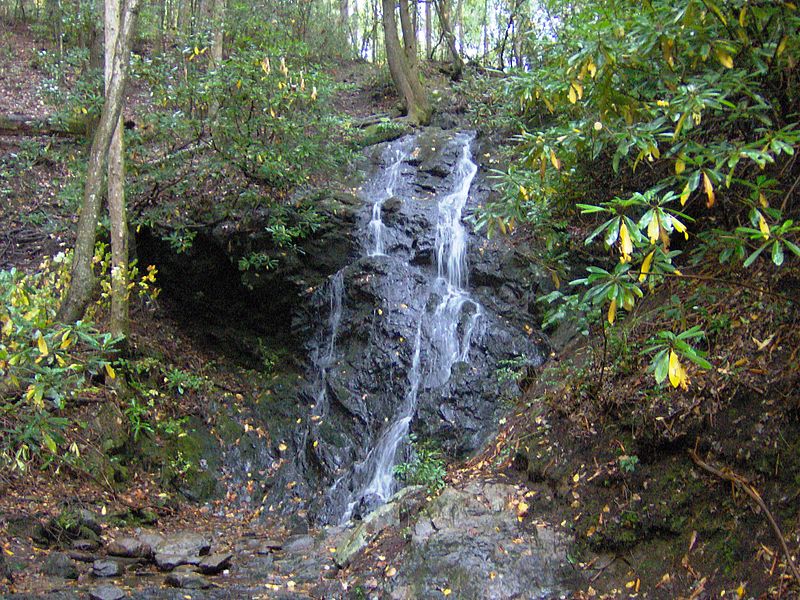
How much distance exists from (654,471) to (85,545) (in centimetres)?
543

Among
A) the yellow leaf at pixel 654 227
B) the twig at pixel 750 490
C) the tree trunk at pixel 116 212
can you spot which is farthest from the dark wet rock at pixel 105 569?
the yellow leaf at pixel 654 227

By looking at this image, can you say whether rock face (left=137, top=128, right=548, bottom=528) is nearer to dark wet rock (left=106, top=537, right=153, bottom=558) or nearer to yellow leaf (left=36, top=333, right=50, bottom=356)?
dark wet rock (left=106, top=537, right=153, bottom=558)

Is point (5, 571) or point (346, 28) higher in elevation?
point (346, 28)

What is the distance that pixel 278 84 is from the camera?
31.8 ft

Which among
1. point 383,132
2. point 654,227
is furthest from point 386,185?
point 654,227

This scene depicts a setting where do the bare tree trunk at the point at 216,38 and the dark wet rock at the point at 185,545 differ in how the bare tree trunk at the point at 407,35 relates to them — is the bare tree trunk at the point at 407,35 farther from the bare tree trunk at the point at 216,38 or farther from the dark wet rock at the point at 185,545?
the dark wet rock at the point at 185,545

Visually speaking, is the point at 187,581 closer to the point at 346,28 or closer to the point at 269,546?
the point at 269,546

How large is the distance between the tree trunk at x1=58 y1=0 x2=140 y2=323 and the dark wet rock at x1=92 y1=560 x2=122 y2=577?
316 centimetres

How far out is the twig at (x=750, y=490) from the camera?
346cm

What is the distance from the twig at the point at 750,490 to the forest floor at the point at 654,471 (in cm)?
2

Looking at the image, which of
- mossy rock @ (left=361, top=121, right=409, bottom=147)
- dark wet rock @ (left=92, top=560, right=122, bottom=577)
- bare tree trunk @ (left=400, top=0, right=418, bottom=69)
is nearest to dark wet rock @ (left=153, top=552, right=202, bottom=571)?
dark wet rock @ (left=92, top=560, right=122, bottom=577)

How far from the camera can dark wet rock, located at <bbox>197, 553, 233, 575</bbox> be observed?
19.8 ft

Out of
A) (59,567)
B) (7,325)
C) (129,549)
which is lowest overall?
(129,549)

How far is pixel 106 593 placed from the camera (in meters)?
4.85
